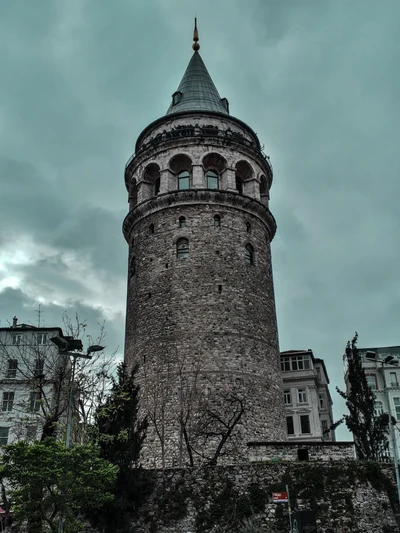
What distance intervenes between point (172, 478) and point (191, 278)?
11.2 metres

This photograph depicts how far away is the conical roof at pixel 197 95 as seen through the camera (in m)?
34.8

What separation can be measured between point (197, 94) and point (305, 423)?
23.1 meters

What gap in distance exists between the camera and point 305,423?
40125mm

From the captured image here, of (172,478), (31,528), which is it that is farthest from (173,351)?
(31,528)

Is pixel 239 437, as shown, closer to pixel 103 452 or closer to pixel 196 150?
pixel 103 452

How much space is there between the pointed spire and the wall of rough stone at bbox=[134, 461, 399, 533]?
70.7 feet

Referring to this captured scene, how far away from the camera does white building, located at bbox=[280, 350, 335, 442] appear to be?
39688 millimetres

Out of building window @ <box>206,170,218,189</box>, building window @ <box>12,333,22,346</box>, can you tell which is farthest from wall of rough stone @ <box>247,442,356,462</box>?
building window @ <box>12,333,22,346</box>

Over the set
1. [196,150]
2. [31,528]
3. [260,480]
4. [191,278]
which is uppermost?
[196,150]

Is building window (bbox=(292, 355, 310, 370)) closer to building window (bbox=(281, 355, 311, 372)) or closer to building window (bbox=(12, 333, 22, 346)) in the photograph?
building window (bbox=(281, 355, 311, 372))

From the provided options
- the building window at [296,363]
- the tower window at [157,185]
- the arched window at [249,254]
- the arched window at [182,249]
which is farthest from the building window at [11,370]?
the building window at [296,363]

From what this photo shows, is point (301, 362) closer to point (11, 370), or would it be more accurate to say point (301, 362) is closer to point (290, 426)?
point (290, 426)

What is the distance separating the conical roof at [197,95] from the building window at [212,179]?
156 inches

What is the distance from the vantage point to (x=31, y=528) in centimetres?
1764
